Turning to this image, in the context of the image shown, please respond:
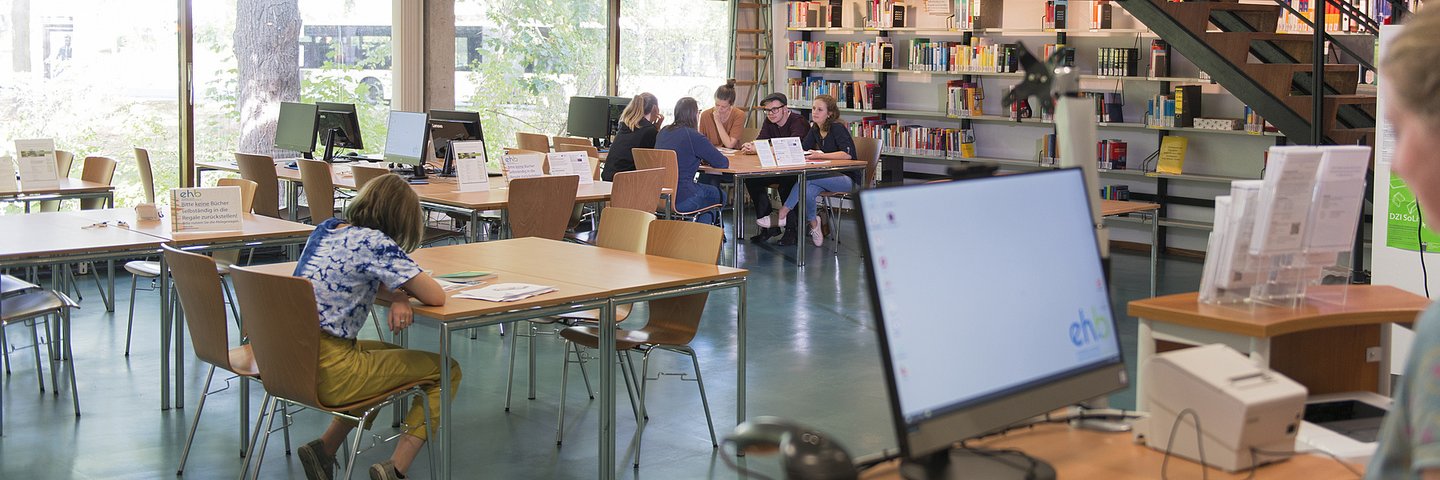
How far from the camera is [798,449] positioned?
1470 millimetres

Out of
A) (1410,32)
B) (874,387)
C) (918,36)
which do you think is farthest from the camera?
(918,36)

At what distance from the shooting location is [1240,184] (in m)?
2.39

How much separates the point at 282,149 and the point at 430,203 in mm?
2868

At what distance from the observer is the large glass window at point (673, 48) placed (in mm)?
10773

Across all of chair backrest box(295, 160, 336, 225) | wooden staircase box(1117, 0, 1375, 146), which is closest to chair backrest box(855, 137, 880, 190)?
wooden staircase box(1117, 0, 1375, 146)

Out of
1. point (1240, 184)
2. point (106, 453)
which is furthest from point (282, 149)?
point (1240, 184)

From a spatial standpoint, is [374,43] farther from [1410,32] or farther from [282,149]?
[1410,32]

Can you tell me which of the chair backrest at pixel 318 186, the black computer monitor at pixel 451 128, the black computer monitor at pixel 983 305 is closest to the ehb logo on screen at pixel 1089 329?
the black computer monitor at pixel 983 305

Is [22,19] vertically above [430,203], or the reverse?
[22,19]

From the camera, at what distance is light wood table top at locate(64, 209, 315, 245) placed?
14.6 feet

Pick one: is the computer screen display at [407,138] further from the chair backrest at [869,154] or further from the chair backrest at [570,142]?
the chair backrest at [869,154]

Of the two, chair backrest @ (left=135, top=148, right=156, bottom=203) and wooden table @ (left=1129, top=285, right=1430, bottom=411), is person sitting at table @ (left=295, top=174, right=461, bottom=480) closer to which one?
wooden table @ (left=1129, top=285, right=1430, bottom=411)

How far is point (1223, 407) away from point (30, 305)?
12.9 ft

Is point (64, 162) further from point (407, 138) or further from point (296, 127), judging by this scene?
point (407, 138)
